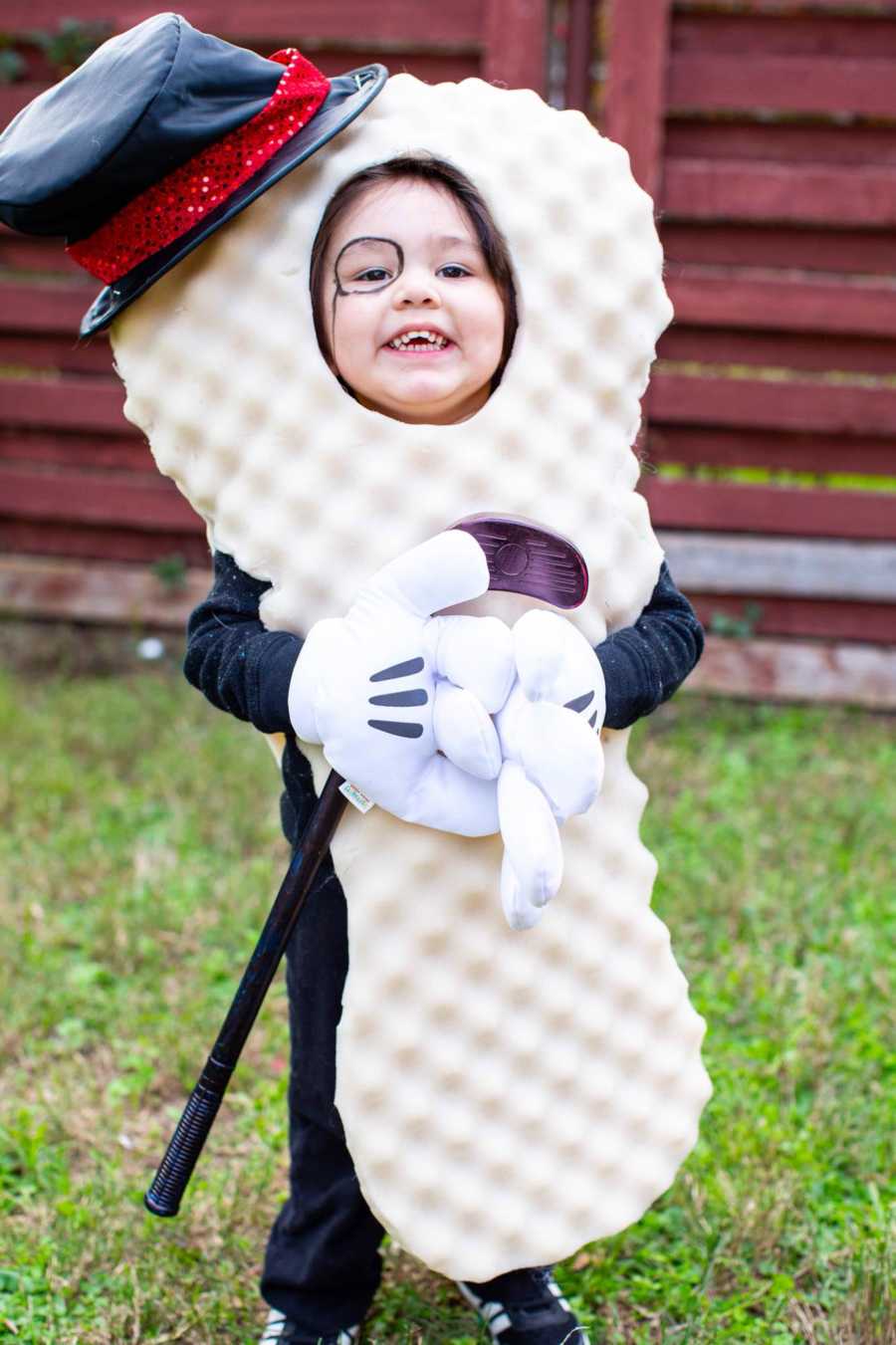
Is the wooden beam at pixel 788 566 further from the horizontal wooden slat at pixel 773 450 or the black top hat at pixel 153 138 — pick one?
the black top hat at pixel 153 138

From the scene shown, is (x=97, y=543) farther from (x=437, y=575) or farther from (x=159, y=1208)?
(x=437, y=575)

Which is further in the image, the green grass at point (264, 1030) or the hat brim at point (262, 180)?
the green grass at point (264, 1030)

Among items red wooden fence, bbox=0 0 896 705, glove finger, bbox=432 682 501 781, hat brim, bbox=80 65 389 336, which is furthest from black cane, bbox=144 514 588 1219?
red wooden fence, bbox=0 0 896 705

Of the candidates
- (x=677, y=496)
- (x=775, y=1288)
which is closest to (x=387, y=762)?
(x=775, y=1288)

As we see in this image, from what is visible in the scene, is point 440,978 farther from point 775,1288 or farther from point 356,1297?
point 775,1288

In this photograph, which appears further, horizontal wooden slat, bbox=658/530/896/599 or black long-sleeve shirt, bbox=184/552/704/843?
horizontal wooden slat, bbox=658/530/896/599

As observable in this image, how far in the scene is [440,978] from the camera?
1.40 metres

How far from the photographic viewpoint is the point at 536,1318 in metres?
1.60

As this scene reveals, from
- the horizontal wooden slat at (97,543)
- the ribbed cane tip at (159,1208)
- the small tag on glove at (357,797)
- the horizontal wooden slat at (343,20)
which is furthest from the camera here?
the horizontal wooden slat at (97,543)

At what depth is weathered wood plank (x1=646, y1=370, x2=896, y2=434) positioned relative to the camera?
3.69 metres

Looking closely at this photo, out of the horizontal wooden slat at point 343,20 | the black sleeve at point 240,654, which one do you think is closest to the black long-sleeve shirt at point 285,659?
the black sleeve at point 240,654

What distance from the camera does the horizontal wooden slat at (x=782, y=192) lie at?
3537 mm

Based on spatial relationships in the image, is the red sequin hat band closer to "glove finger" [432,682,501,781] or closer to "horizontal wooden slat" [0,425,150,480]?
"glove finger" [432,682,501,781]

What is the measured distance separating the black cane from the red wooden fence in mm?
2390
